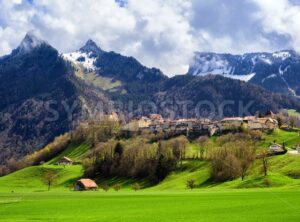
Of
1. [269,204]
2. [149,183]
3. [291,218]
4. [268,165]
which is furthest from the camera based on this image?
[149,183]

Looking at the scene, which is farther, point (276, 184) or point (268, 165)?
point (268, 165)

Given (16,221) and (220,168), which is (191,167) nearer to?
(220,168)

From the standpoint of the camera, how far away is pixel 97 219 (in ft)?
A: 172

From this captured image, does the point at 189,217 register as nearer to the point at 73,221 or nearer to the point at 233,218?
the point at 233,218

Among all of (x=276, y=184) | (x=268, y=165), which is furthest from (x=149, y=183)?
(x=276, y=184)

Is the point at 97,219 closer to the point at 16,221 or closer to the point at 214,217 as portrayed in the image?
the point at 16,221

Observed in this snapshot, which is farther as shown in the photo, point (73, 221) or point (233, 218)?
point (73, 221)

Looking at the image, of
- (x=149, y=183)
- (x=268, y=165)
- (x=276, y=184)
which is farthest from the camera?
(x=149, y=183)

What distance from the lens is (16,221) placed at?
175 ft

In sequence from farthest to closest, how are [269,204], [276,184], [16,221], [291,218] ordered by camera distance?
1. [276,184]
2. [269,204]
3. [16,221]
4. [291,218]

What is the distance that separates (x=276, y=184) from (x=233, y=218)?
69199 millimetres

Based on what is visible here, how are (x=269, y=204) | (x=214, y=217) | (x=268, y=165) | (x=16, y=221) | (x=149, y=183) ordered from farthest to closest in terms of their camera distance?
(x=149, y=183), (x=268, y=165), (x=269, y=204), (x=16, y=221), (x=214, y=217)

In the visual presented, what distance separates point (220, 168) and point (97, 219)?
11510 centimetres

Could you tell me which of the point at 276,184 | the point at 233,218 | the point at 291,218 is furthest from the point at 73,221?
the point at 276,184
